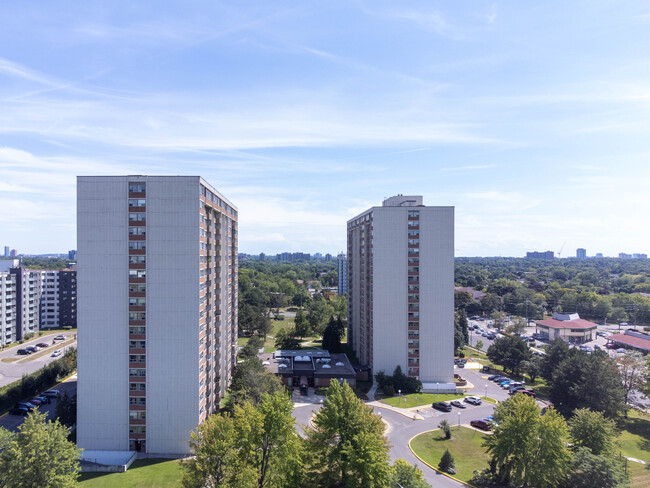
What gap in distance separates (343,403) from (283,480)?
26.4ft

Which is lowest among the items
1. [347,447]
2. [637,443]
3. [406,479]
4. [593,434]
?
[637,443]

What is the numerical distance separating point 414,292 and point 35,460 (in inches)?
2187

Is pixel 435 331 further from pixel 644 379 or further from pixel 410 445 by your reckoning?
pixel 644 379

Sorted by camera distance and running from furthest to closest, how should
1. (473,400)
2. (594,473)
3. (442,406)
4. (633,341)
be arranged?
1. (633,341)
2. (473,400)
3. (442,406)
4. (594,473)

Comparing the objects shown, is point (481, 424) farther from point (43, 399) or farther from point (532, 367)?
point (43, 399)

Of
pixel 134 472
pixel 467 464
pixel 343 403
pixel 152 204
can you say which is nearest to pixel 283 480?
pixel 343 403

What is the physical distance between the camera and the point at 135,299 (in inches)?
1684

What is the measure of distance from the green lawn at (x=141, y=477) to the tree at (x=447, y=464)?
27242mm

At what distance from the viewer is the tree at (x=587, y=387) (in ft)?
170

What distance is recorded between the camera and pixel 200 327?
44.5 meters

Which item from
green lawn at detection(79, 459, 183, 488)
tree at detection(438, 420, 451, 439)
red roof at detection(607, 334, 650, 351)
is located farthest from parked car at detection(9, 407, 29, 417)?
red roof at detection(607, 334, 650, 351)

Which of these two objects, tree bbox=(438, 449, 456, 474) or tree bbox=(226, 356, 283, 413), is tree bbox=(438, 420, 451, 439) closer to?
tree bbox=(438, 449, 456, 474)

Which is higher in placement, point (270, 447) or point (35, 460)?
point (35, 460)

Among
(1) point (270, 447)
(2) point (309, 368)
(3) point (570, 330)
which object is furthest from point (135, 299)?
(3) point (570, 330)
